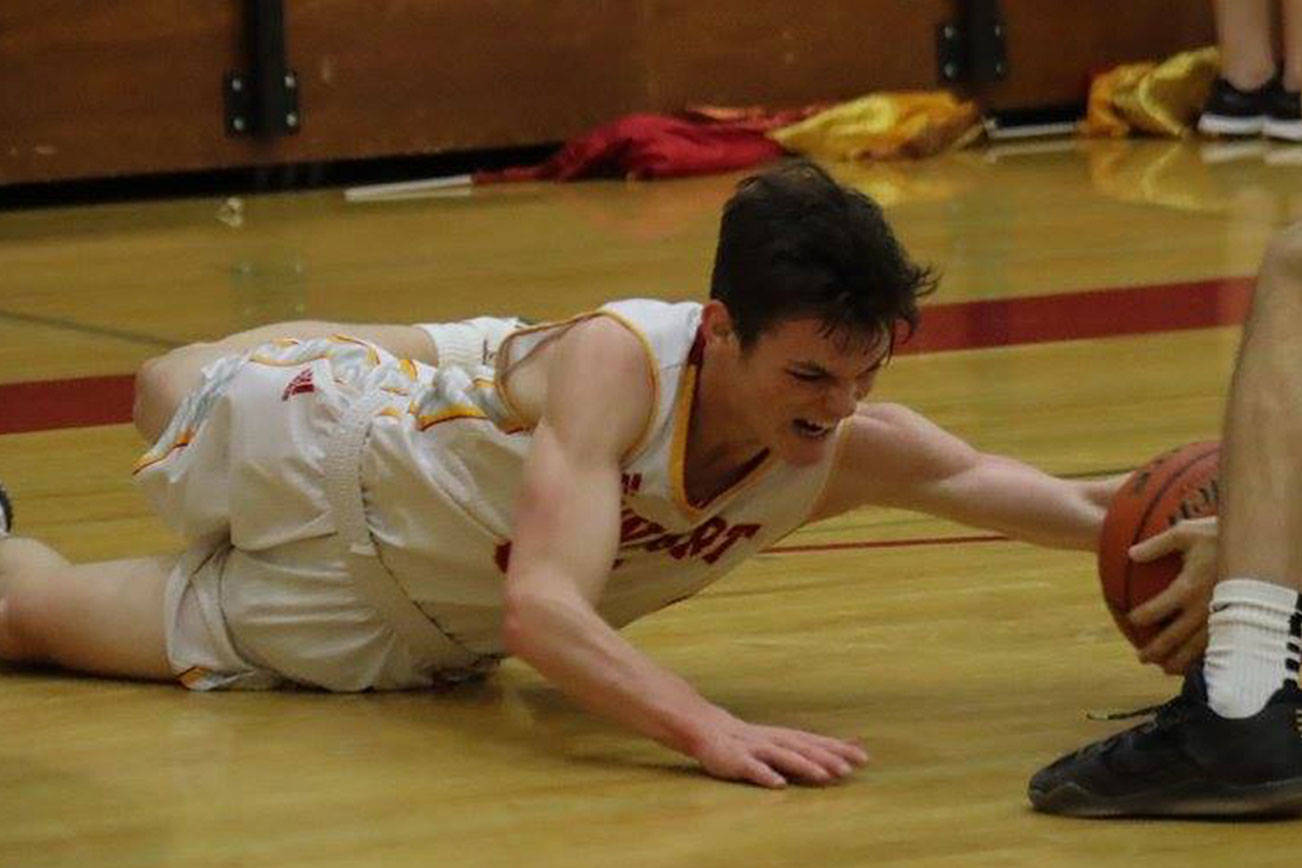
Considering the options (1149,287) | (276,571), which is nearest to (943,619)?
(276,571)

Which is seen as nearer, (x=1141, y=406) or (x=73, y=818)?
(x=73, y=818)

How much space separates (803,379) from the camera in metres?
2.82

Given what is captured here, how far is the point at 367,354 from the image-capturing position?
11.3 ft

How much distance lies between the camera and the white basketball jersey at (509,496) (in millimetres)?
2965

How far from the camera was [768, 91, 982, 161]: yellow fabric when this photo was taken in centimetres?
834

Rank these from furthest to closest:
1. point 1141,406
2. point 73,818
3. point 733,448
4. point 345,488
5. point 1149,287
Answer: point 1149,287 → point 1141,406 → point 345,488 → point 733,448 → point 73,818

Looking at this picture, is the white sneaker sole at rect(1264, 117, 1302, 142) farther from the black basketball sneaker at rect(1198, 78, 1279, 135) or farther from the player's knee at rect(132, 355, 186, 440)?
the player's knee at rect(132, 355, 186, 440)

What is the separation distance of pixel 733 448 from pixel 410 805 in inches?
20.6

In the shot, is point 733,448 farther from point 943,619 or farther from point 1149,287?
point 1149,287

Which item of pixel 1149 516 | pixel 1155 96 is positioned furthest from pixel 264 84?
pixel 1149 516

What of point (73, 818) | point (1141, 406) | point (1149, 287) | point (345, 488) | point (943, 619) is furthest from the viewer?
point (1149, 287)

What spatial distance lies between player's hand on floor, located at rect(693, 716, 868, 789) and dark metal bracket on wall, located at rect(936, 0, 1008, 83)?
6069mm

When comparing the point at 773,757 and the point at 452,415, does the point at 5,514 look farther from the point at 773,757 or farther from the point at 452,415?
the point at 773,757

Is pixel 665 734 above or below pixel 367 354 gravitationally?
below
